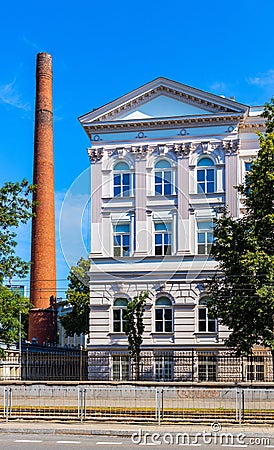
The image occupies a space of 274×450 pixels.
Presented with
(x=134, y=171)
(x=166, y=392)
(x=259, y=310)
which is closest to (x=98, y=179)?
(x=134, y=171)

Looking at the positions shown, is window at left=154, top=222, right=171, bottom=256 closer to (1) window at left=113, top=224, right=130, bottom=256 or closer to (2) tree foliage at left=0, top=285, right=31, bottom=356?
(1) window at left=113, top=224, right=130, bottom=256

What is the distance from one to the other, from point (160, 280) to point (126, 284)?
2.29m

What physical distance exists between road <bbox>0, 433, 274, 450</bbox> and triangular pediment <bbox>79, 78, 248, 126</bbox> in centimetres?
3011

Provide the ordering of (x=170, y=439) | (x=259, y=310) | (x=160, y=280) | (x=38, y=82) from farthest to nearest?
(x=38, y=82), (x=160, y=280), (x=259, y=310), (x=170, y=439)

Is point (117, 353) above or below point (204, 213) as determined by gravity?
below

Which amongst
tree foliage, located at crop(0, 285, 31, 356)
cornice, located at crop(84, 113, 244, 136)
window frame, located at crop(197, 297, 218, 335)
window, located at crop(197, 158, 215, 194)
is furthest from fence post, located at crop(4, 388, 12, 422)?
cornice, located at crop(84, 113, 244, 136)

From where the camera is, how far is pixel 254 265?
3191 centimetres

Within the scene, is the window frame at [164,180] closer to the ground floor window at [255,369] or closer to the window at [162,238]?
the window at [162,238]

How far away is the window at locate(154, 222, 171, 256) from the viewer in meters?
46.2

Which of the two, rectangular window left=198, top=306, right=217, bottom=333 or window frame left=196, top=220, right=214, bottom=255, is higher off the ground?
window frame left=196, top=220, right=214, bottom=255

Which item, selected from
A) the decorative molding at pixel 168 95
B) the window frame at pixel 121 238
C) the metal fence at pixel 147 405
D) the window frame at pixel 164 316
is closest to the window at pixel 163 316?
the window frame at pixel 164 316

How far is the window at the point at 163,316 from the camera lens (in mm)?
45562

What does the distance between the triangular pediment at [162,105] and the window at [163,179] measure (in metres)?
3.27

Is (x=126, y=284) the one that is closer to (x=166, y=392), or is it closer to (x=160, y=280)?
(x=160, y=280)
